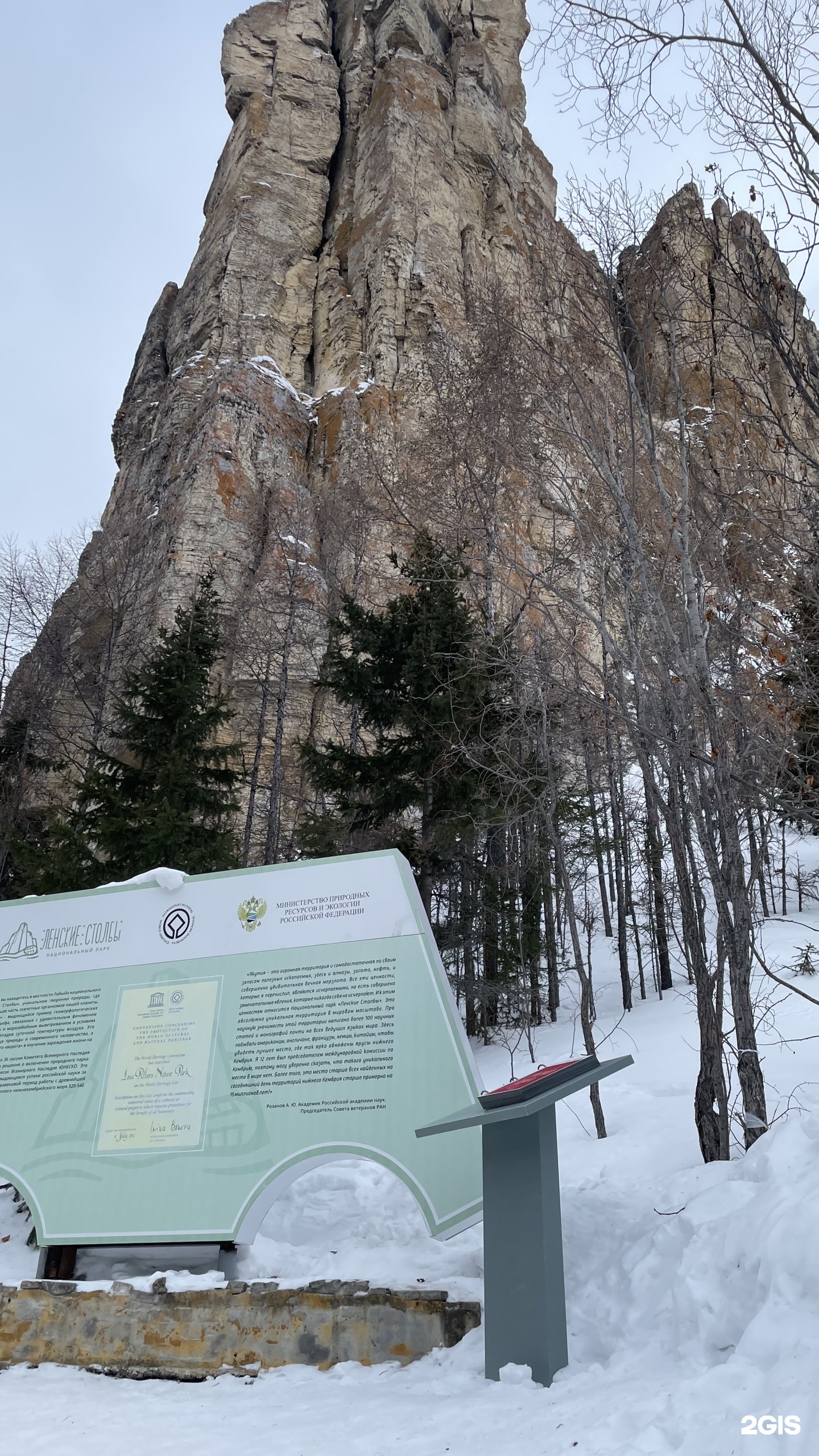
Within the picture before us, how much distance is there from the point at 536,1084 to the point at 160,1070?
2900 mm

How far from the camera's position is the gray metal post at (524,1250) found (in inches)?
157

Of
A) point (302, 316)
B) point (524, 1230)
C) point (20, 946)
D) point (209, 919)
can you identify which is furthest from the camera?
point (302, 316)

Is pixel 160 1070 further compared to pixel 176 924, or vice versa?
pixel 176 924

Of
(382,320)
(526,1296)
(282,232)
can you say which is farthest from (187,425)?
(526,1296)

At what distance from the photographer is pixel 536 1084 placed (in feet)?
13.8

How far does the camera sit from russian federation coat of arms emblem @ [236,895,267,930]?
6176 mm

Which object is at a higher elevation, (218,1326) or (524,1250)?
(524,1250)

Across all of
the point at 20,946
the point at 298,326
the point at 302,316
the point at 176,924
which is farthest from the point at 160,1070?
the point at 302,316

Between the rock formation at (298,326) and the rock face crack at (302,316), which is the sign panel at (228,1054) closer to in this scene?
the rock formation at (298,326)

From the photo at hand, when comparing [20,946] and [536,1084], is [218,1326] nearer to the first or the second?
[536,1084]

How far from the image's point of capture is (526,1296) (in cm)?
401

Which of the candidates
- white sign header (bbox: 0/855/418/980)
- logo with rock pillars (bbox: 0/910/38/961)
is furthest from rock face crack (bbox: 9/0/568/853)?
white sign header (bbox: 0/855/418/980)

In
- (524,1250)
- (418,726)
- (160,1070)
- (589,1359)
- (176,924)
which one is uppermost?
(418,726)

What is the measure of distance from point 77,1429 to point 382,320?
30836mm
